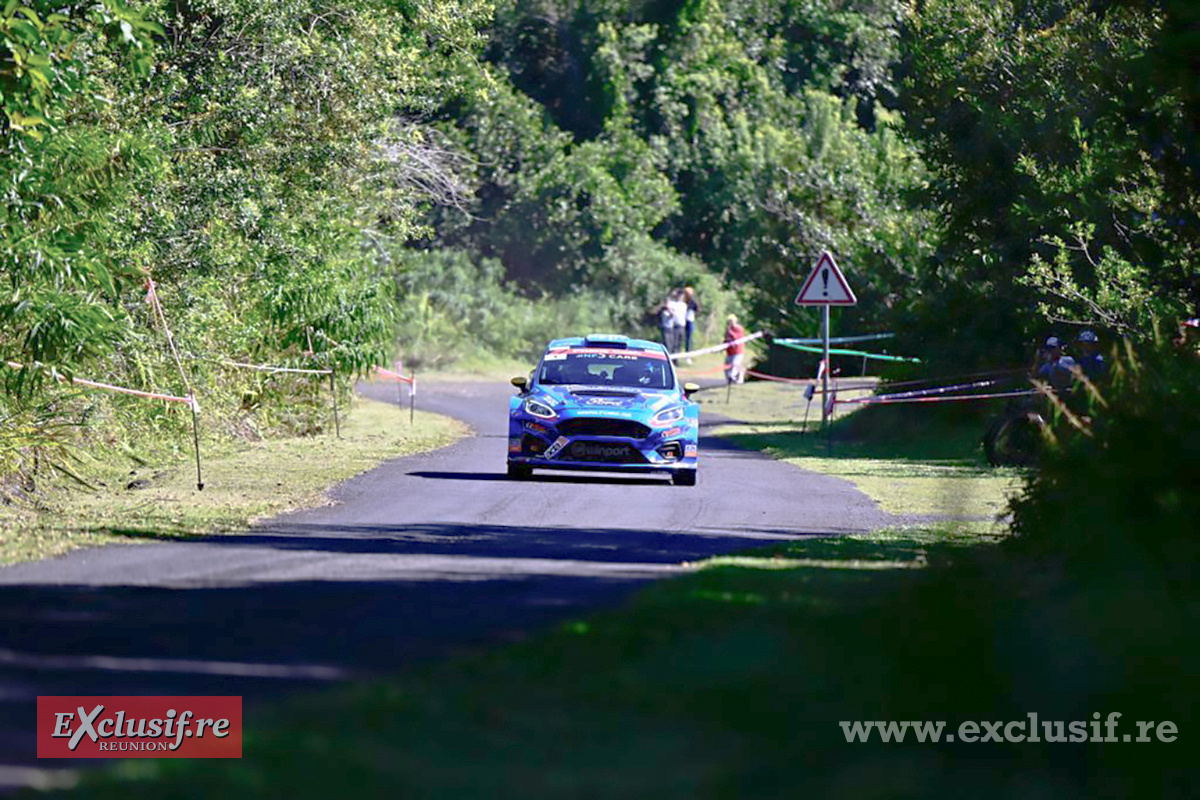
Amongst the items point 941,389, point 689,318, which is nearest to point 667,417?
point 941,389

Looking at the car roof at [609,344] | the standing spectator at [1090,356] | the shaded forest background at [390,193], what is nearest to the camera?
the shaded forest background at [390,193]

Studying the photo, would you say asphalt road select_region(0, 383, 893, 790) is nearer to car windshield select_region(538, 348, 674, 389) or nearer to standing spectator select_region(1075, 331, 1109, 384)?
car windshield select_region(538, 348, 674, 389)

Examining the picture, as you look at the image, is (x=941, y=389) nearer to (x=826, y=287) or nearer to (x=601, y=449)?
(x=826, y=287)

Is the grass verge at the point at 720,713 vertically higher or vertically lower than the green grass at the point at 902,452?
higher

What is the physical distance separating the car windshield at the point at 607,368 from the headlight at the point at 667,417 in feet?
2.97

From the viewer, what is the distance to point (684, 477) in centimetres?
2155

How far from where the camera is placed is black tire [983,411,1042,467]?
76.0ft

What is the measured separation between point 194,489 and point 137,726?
41.1ft

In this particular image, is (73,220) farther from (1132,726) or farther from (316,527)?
(1132,726)

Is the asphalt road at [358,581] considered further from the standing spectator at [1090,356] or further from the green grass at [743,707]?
the standing spectator at [1090,356]

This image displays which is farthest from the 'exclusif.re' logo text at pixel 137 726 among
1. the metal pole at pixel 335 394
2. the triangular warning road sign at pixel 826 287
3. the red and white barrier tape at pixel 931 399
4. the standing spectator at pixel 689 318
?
the standing spectator at pixel 689 318

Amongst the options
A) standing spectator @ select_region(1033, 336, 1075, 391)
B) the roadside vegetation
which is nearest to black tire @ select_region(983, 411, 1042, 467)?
the roadside vegetation

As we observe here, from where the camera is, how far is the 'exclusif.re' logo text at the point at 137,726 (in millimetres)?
7027

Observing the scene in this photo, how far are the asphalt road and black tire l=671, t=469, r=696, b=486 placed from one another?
197 mm
